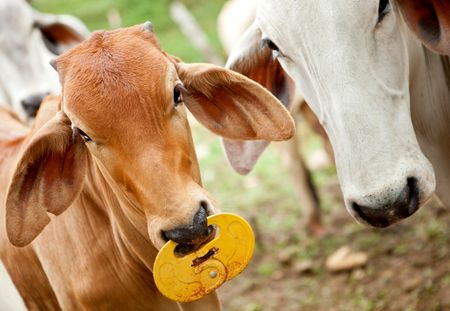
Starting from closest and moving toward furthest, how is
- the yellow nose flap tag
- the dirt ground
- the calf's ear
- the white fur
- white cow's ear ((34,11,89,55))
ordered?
the yellow nose flap tag
the calf's ear
the white fur
the dirt ground
white cow's ear ((34,11,89,55))

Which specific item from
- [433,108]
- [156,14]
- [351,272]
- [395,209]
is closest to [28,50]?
[351,272]

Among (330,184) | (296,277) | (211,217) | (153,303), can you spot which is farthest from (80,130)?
(330,184)

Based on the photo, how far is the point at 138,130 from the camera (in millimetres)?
2738

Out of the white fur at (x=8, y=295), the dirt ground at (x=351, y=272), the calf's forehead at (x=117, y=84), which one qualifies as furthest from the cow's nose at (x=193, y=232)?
the dirt ground at (x=351, y=272)

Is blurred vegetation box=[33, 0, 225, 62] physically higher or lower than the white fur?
lower

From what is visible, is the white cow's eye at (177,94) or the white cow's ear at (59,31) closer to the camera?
the white cow's eye at (177,94)

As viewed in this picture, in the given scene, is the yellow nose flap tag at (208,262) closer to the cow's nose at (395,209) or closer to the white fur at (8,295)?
the cow's nose at (395,209)

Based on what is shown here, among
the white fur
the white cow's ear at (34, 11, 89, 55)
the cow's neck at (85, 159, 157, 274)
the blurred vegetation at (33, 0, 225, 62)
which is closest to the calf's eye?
the cow's neck at (85, 159, 157, 274)

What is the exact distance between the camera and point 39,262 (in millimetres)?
3496

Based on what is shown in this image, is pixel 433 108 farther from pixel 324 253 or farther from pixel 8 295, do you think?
pixel 324 253

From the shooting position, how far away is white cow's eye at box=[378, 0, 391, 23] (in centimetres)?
298

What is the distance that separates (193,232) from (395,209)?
2.22ft

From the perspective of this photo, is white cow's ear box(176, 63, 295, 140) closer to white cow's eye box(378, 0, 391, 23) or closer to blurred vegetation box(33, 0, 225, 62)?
white cow's eye box(378, 0, 391, 23)

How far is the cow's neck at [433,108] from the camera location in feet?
11.1
